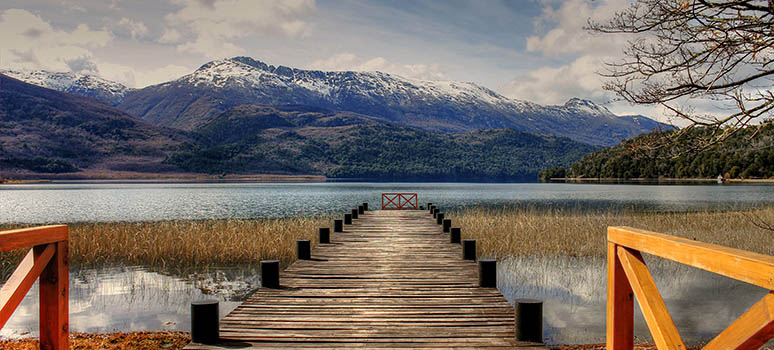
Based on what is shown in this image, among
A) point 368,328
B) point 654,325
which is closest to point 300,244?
point 368,328

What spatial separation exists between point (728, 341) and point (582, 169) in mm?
125557

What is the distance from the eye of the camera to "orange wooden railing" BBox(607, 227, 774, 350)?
2072 mm

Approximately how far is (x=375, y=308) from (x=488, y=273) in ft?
6.50

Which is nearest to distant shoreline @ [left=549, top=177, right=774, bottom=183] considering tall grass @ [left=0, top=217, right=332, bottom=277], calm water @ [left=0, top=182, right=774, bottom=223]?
calm water @ [left=0, top=182, right=774, bottom=223]

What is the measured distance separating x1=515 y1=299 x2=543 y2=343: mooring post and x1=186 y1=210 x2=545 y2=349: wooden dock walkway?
9cm

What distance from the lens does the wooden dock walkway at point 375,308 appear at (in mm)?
5254

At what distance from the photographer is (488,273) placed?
7.61 metres

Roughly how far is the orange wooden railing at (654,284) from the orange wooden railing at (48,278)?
377 centimetres

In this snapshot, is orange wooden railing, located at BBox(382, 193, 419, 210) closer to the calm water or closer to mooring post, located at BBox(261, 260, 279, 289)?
the calm water

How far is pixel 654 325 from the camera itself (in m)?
2.96

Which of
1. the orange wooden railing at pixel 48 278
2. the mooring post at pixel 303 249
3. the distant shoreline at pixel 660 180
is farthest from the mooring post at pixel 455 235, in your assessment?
the distant shoreline at pixel 660 180

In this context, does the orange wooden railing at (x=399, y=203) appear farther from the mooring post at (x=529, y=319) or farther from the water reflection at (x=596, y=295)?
the mooring post at (x=529, y=319)

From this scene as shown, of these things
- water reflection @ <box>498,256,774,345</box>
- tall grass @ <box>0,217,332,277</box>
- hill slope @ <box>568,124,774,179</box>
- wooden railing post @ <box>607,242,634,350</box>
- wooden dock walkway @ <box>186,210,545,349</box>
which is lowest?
water reflection @ <box>498,256,774,345</box>

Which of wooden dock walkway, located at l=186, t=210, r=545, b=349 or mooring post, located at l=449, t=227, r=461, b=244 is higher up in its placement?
mooring post, located at l=449, t=227, r=461, b=244
